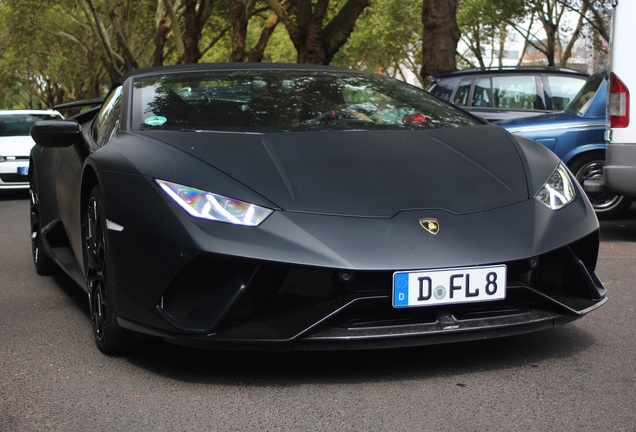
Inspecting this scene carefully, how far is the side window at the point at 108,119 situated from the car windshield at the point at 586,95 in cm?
529

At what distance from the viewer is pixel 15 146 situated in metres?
15.9

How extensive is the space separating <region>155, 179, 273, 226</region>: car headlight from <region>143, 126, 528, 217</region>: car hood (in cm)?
9

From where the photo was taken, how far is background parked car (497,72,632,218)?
9.39 metres

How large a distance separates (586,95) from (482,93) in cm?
219

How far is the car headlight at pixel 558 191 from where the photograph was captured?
164 inches

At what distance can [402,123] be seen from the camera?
4766mm

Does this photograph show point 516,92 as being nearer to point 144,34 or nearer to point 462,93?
point 462,93

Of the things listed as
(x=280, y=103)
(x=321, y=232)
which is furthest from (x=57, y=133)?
(x=321, y=232)

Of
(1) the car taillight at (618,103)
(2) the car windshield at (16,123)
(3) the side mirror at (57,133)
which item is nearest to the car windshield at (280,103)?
(3) the side mirror at (57,133)

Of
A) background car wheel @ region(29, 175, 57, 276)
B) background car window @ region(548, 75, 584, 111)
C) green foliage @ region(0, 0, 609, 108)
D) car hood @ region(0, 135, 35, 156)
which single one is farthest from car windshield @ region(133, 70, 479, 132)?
green foliage @ region(0, 0, 609, 108)

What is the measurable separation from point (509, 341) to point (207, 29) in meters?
39.4

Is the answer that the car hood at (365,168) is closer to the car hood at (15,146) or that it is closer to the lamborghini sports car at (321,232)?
the lamborghini sports car at (321,232)

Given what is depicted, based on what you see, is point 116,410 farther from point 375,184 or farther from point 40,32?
point 40,32

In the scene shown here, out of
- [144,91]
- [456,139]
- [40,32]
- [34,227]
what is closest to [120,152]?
[144,91]
